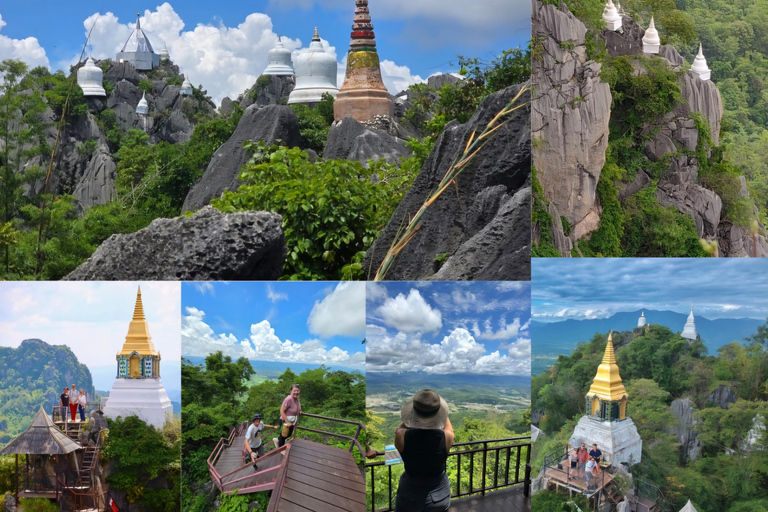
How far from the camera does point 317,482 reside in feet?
19.9

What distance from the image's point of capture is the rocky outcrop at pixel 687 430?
6.70 metres

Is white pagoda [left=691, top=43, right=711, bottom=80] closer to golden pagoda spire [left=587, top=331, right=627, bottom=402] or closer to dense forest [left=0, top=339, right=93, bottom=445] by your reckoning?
golden pagoda spire [left=587, top=331, right=627, bottom=402]

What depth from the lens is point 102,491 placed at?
6332 mm

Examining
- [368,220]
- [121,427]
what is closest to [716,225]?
[368,220]

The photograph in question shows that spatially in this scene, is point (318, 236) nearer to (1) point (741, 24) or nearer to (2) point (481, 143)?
(2) point (481, 143)

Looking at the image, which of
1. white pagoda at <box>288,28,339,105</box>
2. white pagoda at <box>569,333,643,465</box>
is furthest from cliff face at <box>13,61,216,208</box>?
white pagoda at <box>569,333,643,465</box>

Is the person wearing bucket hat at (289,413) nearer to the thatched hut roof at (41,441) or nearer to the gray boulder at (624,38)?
the thatched hut roof at (41,441)

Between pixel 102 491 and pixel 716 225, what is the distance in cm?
796

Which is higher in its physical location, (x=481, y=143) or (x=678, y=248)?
(x=481, y=143)

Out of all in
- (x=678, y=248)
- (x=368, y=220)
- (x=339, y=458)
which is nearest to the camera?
(x=339, y=458)

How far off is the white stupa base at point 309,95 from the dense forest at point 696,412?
4.17 m

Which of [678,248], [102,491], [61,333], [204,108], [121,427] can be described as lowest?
[102,491]

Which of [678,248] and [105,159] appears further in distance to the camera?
[678,248]

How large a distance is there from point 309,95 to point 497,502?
5.22 meters
